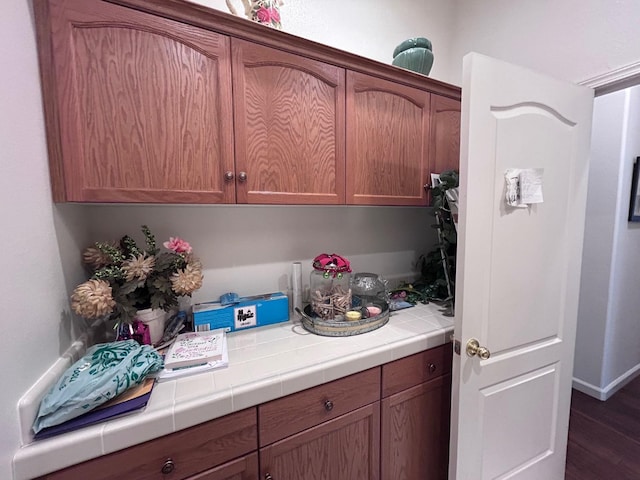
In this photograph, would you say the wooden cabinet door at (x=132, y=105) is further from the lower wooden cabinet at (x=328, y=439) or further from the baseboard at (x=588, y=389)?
the baseboard at (x=588, y=389)

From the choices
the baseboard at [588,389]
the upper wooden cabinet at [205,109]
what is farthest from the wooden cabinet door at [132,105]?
the baseboard at [588,389]

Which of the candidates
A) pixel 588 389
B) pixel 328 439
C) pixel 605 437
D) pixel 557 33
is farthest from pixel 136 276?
pixel 588 389

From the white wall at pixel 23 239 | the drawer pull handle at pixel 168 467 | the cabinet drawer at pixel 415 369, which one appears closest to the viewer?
the white wall at pixel 23 239

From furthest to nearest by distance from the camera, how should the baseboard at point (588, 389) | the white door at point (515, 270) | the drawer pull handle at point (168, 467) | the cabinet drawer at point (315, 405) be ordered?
the baseboard at point (588, 389) < the white door at point (515, 270) < the cabinet drawer at point (315, 405) < the drawer pull handle at point (168, 467)

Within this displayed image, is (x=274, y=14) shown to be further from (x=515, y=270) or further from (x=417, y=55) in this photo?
(x=515, y=270)

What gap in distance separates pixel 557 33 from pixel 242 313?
2131 millimetres

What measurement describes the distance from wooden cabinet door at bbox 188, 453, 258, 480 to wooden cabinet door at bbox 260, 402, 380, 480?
26 mm

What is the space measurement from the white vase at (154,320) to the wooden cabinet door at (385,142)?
92cm

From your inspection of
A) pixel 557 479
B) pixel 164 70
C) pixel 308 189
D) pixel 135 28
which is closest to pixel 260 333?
pixel 308 189

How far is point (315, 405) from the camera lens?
0.96 meters

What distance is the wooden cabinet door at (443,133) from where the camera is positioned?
1.50 meters

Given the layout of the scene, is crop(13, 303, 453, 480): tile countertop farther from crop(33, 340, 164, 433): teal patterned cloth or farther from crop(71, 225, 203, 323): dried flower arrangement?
crop(71, 225, 203, 323): dried flower arrangement

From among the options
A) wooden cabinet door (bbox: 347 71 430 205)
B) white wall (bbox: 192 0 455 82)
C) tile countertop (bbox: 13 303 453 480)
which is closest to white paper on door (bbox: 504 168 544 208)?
wooden cabinet door (bbox: 347 71 430 205)

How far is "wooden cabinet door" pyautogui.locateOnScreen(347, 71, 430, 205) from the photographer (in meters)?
1.26
